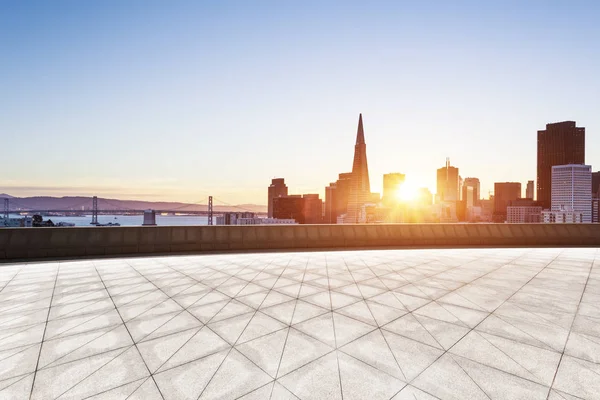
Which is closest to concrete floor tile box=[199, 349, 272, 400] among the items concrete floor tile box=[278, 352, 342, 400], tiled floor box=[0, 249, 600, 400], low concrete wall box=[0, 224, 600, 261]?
tiled floor box=[0, 249, 600, 400]

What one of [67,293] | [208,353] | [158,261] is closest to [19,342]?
[67,293]

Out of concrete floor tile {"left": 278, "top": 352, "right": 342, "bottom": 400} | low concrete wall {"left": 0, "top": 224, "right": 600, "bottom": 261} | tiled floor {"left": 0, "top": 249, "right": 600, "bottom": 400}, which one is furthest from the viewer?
low concrete wall {"left": 0, "top": 224, "right": 600, "bottom": 261}

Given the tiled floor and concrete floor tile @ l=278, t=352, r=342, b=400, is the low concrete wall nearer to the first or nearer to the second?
the tiled floor

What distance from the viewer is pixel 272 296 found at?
6590 mm

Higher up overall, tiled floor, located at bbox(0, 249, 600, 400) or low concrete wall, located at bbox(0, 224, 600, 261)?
low concrete wall, located at bbox(0, 224, 600, 261)

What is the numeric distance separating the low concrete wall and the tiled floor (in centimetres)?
342

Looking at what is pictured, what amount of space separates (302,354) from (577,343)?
14.1 ft

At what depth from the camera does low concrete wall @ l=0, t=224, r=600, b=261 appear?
1158 centimetres

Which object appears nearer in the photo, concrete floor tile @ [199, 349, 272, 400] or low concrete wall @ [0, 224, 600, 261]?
concrete floor tile @ [199, 349, 272, 400]

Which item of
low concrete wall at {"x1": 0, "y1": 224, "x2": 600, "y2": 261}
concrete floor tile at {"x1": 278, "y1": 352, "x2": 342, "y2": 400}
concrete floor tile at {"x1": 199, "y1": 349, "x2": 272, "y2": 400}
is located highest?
low concrete wall at {"x1": 0, "y1": 224, "x2": 600, "y2": 261}

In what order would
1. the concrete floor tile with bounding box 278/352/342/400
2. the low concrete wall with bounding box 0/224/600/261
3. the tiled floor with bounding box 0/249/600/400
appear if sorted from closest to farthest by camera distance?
the concrete floor tile with bounding box 278/352/342/400 < the tiled floor with bounding box 0/249/600/400 < the low concrete wall with bounding box 0/224/600/261

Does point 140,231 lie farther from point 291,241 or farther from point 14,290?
point 291,241

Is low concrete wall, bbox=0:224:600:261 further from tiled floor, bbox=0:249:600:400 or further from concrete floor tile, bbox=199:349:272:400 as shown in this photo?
concrete floor tile, bbox=199:349:272:400

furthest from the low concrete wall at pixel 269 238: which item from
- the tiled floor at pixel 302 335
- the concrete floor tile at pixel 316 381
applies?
the concrete floor tile at pixel 316 381
